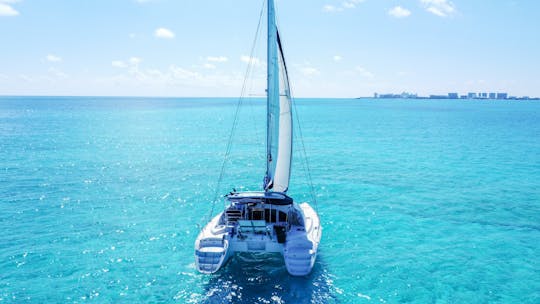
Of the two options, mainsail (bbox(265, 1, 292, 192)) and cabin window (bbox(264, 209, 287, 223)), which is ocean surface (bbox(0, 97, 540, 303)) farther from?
mainsail (bbox(265, 1, 292, 192))

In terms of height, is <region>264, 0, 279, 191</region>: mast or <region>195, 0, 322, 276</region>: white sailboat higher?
<region>264, 0, 279, 191</region>: mast

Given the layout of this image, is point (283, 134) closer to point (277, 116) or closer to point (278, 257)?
point (277, 116)

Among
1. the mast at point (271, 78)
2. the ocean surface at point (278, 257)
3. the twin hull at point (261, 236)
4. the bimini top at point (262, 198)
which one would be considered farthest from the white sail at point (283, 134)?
the ocean surface at point (278, 257)

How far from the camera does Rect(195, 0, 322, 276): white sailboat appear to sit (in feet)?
56.3

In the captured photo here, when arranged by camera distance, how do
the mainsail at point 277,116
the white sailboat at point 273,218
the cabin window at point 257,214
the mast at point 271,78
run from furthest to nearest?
the mainsail at point 277,116, the mast at point 271,78, the cabin window at point 257,214, the white sailboat at point 273,218

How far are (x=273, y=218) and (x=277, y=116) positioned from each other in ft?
19.2

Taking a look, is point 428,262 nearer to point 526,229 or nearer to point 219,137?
point 526,229

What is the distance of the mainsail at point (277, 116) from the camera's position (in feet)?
66.0

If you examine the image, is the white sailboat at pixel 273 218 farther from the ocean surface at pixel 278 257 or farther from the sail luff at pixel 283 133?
the ocean surface at pixel 278 257

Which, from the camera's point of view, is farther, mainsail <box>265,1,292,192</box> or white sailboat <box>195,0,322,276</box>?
mainsail <box>265,1,292,192</box>

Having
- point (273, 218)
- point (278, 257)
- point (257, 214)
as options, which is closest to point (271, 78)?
point (257, 214)

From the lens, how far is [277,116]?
20922 mm

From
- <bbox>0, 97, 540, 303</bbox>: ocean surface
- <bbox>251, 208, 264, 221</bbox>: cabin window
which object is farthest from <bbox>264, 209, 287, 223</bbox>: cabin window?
<bbox>0, 97, 540, 303</bbox>: ocean surface

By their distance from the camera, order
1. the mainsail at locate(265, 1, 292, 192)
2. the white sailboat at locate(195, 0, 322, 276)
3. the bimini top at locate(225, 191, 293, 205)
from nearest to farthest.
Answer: the white sailboat at locate(195, 0, 322, 276), the bimini top at locate(225, 191, 293, 205), the mainsail at locate(265, 1, 292, 192)
